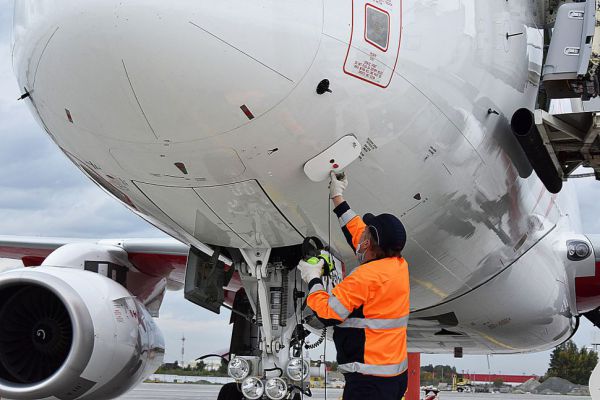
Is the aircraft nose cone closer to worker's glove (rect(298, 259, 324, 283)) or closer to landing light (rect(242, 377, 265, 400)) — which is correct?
worker's glove (rect(298, 259, 324, 283))

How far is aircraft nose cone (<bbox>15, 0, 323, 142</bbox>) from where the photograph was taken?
3578 millimetres

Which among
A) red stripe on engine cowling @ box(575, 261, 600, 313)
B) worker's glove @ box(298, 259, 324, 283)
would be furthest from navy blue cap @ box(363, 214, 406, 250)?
red stripe on engine cowling @ box(575, 261, 600, 313)

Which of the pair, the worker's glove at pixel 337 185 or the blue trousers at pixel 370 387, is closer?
the blue trousers at pixel 370 387

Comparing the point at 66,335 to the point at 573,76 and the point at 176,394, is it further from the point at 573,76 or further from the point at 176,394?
the point at 176,394

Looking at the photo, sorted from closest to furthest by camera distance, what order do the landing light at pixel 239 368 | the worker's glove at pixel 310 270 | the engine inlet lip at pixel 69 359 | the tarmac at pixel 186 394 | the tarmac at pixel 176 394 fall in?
the worker's glove at pixel 310 270 < the landing light at pixel 239 368 < the engine inlet lip at pixel 69 359 < the tarmac at pixel 176 394 < the tarmac at pixel 186 394

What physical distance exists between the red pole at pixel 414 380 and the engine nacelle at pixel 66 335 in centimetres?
485

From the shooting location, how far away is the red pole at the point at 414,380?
433 inches

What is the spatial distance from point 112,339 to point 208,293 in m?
1.64

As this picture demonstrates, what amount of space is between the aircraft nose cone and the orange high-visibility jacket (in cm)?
90

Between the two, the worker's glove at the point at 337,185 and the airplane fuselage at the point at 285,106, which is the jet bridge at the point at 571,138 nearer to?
the airplane fuselage at the point at 285,106

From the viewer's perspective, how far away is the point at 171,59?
3.62 meters

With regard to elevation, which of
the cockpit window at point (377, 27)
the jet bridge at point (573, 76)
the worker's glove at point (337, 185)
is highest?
the jet bridge at point (573, 76)

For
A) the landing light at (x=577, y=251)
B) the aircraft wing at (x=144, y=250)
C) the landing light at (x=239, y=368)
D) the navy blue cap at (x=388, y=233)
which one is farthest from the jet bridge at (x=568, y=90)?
the aircraft wing at (x=144, y=250)

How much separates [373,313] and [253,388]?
133 centimetres
